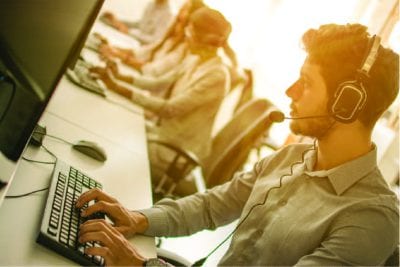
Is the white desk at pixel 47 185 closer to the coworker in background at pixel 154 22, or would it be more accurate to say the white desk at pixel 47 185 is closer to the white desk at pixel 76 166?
the white desk at pixel 76 166

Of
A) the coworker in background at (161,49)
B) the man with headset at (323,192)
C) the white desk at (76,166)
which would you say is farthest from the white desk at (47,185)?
the coworker in background at (161,49)

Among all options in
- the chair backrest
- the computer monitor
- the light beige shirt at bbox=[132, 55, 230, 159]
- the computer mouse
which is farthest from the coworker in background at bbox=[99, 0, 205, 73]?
the computer monitor

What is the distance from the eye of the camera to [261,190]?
4.42ft

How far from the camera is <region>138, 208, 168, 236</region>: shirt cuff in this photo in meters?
1.19

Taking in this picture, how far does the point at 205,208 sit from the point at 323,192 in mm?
397

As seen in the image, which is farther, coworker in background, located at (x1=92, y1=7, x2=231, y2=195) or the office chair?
coworker in background, located at (x1=92, y1=7, x2=231, y2=195)

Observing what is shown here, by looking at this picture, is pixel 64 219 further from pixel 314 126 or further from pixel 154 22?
pixel 154 22

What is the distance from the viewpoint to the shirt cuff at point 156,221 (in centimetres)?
119

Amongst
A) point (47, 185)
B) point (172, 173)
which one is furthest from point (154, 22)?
point (47, 185)

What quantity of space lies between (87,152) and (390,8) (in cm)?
183

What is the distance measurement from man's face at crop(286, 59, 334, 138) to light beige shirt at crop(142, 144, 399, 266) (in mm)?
91

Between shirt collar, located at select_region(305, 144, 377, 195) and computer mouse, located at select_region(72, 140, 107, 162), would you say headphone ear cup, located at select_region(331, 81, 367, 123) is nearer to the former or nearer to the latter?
shirt collar, located at select_region(305, 144, 377, 195)

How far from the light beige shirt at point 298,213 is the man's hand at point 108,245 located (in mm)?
233

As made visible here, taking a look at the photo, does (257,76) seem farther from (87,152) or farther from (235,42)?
(87,152)
